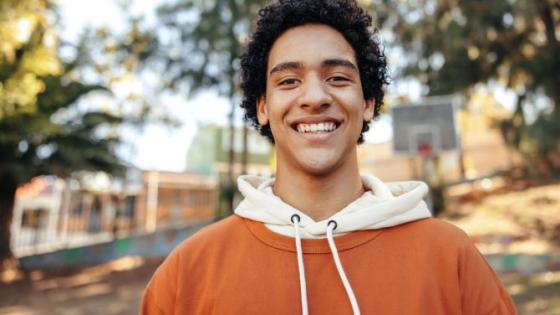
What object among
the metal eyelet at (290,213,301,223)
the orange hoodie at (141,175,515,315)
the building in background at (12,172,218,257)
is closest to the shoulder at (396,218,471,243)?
the orange hoodie at (141,175,515,315)

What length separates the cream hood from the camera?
4.84 feet

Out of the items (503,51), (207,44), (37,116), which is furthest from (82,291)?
(503,51)

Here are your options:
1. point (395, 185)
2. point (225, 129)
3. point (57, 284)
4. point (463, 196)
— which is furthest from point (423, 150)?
point (225, 129)

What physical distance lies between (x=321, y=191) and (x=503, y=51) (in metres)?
12.9

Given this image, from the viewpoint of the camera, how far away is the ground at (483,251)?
830 centimetres

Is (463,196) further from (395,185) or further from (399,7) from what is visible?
(395,185)

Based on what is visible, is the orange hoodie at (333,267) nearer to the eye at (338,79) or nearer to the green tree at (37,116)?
the eye at (338,79)

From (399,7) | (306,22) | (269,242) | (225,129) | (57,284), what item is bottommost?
(57,284)

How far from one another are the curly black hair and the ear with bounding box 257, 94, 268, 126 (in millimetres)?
36

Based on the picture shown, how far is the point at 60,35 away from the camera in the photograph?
13.9 meters

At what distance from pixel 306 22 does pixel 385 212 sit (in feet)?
2.50

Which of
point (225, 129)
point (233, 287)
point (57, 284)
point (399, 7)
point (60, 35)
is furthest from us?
point (225, 129)

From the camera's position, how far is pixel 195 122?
17.6 metres

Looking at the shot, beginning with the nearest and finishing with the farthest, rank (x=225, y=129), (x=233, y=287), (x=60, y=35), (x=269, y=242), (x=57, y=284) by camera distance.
Answer: 1. (x=233, y=287)
2. (x=269, y=242)
3. (x=57, y=284)
4. (x=60, y=35)
5. (x=225, y=129)
